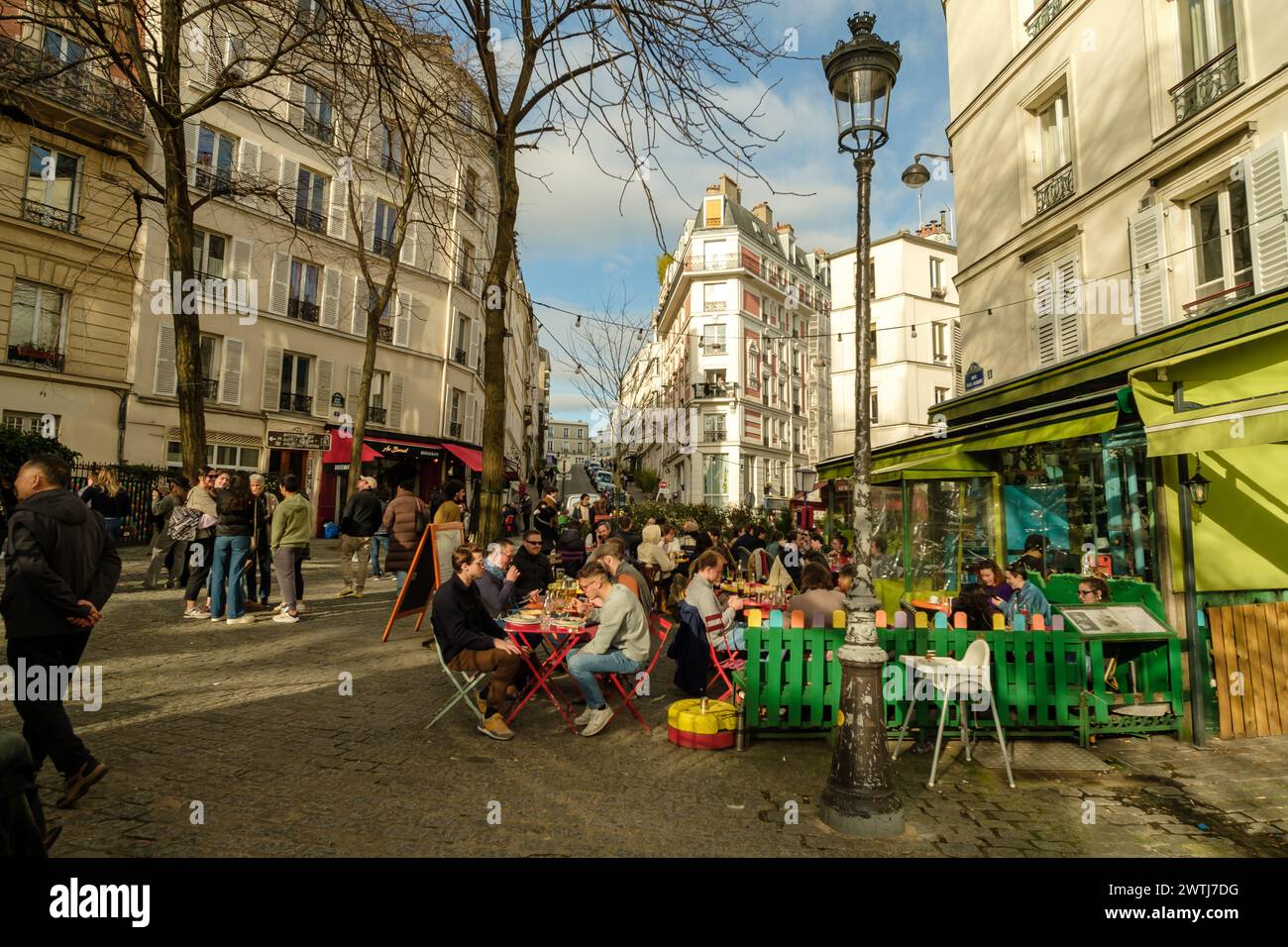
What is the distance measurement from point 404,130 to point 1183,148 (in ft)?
32.2

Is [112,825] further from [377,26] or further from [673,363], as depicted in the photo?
[673,363]

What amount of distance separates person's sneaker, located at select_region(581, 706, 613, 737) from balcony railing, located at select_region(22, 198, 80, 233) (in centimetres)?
2005

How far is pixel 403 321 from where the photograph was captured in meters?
26.6

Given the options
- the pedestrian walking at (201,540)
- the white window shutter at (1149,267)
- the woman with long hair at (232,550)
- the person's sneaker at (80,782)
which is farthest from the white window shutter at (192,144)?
the white window shutter at (1149,267)

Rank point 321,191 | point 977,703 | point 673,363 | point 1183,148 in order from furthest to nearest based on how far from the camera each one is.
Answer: point 673,363
point 321,191
point 1183,148
point 977,703

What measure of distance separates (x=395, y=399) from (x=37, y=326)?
10.6 m

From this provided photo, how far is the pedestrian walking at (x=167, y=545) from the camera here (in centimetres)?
1011

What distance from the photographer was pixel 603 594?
5945 millimetres

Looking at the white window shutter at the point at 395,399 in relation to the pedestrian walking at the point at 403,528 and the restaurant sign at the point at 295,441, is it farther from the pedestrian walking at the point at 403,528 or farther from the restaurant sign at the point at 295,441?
the pedestrian walking at the point at 403,528

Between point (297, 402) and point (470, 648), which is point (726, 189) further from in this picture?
point (470, 648)

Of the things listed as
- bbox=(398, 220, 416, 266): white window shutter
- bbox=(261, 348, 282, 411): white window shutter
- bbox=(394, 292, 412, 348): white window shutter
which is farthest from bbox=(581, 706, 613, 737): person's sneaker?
bbox=(398, 220, 416, 266): white window shutter

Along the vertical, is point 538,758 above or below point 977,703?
below
